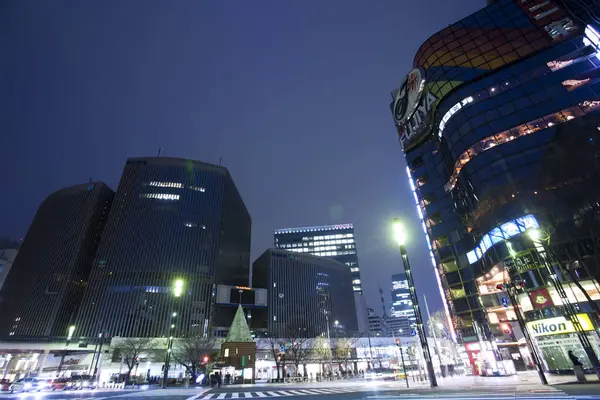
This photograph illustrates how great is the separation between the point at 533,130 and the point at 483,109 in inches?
322

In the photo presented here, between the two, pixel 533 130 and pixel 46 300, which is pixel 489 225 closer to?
pixel 533 130

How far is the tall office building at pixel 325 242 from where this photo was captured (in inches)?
6432

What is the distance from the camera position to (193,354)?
174 ft

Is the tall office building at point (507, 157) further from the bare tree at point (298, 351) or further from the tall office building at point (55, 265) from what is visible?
the tall office building at point (55, 265)

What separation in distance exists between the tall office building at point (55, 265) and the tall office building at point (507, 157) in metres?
96.4

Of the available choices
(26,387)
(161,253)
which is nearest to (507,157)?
(26,387)

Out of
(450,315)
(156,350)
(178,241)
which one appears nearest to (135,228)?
(178,241)

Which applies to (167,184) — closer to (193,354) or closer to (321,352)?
(193,354)

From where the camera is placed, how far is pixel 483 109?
4697 cm

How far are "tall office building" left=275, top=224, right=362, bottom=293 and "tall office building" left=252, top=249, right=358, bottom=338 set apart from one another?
115 feet

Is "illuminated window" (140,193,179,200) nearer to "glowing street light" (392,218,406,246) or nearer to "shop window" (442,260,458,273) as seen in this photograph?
"shop window" (442,260,458,273)

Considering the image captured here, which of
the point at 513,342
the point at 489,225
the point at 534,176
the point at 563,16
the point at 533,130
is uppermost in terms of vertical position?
the point at 563,16

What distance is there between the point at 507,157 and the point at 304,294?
87463mm

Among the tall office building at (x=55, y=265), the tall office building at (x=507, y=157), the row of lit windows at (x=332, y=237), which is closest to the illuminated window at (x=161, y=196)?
the tall office building at (x=55, y=265)
